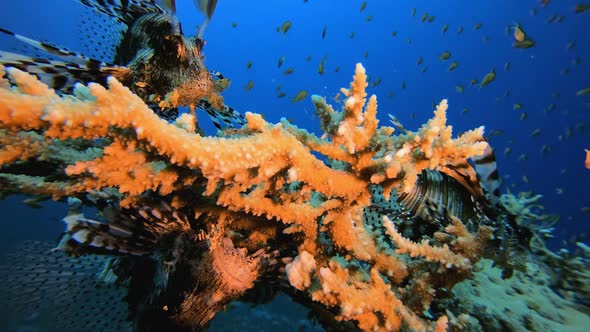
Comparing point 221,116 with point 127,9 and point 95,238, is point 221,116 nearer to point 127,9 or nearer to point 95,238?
point 127,9

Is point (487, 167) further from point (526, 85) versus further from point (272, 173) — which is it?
point (526, 85)

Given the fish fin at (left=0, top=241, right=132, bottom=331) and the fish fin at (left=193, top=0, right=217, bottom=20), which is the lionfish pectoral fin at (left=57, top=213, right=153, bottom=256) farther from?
the fish fin at (left=193, top=0, right=217, bottom=20)

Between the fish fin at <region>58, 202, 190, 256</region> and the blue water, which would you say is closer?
the fish fin at <region>58, 202, 190, 256</region>

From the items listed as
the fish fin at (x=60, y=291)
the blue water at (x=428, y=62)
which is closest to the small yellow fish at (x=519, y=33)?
the fish fin at (x=60, y=291)

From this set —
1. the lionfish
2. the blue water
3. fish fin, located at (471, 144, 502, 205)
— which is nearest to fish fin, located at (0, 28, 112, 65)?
the lionfish

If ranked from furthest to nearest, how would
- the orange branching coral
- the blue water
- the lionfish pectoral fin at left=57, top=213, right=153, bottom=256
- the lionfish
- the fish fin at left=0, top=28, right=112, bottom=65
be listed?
the blue water → the lionfish → the fish fin at left=0, top=28, right=112, bottom=65 → the lionfish pectoral fin at left=57, top=213, right=153, bottom=256 → the orange branching coral

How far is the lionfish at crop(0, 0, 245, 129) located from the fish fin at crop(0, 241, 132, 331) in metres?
0.93

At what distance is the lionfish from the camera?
1653 mm

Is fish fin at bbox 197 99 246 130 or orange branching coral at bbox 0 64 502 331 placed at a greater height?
fish fin at bbox 197 99 246 130

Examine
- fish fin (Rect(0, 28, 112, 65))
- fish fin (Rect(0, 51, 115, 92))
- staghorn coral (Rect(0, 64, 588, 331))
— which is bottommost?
staghorn coral (Rect(0, 64, 588, 331))

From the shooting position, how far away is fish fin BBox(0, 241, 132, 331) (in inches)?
61.1

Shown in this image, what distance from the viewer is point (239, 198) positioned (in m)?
1.19

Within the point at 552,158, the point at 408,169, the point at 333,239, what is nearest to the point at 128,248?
the point at 333,239

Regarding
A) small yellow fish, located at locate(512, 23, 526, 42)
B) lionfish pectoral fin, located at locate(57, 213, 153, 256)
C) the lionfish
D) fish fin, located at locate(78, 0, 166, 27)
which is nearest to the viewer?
lionfish pectoral fin, located at locate(57, 213, 153, 256)
